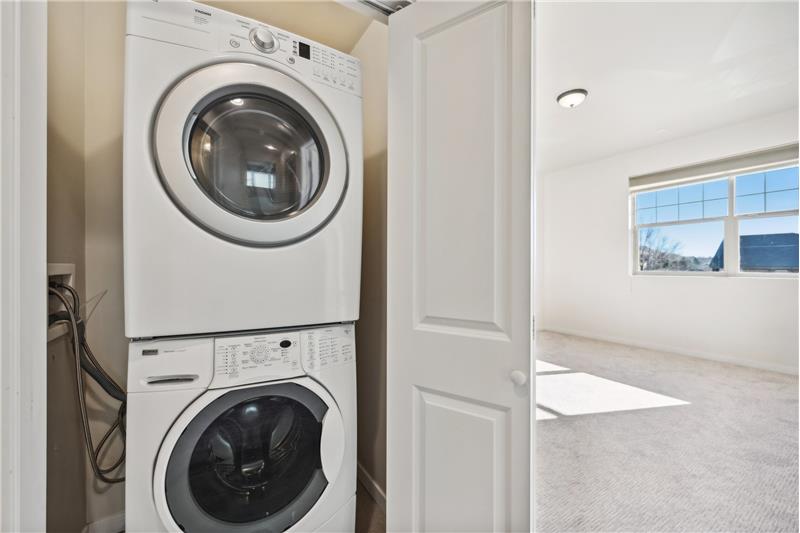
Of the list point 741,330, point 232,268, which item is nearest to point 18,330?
point 232,268

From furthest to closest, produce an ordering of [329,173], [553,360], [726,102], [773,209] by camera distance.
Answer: [553,360], [773,209], [726,102], [329,173]

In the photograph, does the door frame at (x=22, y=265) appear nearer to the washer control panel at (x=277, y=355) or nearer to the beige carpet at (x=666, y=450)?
the washer control panel at (x=277, y=355)

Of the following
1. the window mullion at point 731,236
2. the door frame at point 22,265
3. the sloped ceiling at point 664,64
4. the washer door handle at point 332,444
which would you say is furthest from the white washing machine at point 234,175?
the window mullion at point 731,236

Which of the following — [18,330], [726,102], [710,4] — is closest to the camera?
[18,330]

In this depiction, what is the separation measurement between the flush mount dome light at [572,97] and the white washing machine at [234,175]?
2533mm

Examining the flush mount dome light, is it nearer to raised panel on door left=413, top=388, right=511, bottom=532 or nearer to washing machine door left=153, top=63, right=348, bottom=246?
washing machine door left=153, top=63, right=348, bottom=246

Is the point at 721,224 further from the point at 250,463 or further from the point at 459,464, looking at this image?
the point at 250,463

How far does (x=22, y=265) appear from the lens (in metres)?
0.65

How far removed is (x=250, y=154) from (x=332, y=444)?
983mm

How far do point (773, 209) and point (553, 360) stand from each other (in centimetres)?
281

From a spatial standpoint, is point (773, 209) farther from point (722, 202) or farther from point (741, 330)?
point (741, 330)

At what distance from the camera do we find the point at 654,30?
2156mm

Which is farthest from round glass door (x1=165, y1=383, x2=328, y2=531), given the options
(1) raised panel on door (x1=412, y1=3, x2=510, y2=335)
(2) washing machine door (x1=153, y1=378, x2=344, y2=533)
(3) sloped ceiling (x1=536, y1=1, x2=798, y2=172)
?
(3) sloped ceiling (x1=536, y1=1, x2=798, y2=172)

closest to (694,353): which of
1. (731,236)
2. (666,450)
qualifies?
(731,236)
